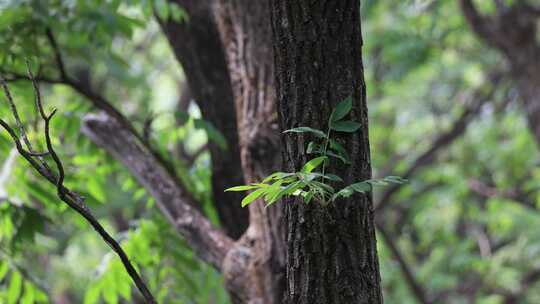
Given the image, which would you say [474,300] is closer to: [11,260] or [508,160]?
[508,160]

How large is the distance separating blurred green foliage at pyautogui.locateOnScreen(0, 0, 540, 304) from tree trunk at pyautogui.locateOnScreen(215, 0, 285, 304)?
0.81 feet

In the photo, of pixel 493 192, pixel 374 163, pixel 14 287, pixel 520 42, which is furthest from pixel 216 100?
pixel 374 163

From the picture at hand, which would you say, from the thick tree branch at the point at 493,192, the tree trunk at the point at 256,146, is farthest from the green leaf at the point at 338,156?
the thick tree branch at the point at 493,192

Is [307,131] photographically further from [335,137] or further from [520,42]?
[520,42]

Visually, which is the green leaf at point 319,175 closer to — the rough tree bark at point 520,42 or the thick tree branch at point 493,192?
the rough tree bark at point 520,42

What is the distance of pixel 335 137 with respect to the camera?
4.63 feet

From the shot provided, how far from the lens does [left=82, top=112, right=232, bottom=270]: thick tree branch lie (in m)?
2.65

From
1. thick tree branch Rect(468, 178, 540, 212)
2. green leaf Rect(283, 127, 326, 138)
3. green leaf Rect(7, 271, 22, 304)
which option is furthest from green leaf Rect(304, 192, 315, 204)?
thick tree branch Rect(468, 178, 540, 212)

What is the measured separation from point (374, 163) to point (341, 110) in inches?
294

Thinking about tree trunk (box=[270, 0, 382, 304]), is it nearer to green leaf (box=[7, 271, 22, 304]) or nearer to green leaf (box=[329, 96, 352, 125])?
green leaf (box=[329, 96, 352, 125])

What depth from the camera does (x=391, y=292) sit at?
32.6 feet

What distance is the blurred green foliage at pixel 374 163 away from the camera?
2.88 meters

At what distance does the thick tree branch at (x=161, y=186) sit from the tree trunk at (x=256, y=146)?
112 millimetres

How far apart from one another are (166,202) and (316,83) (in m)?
1.45
